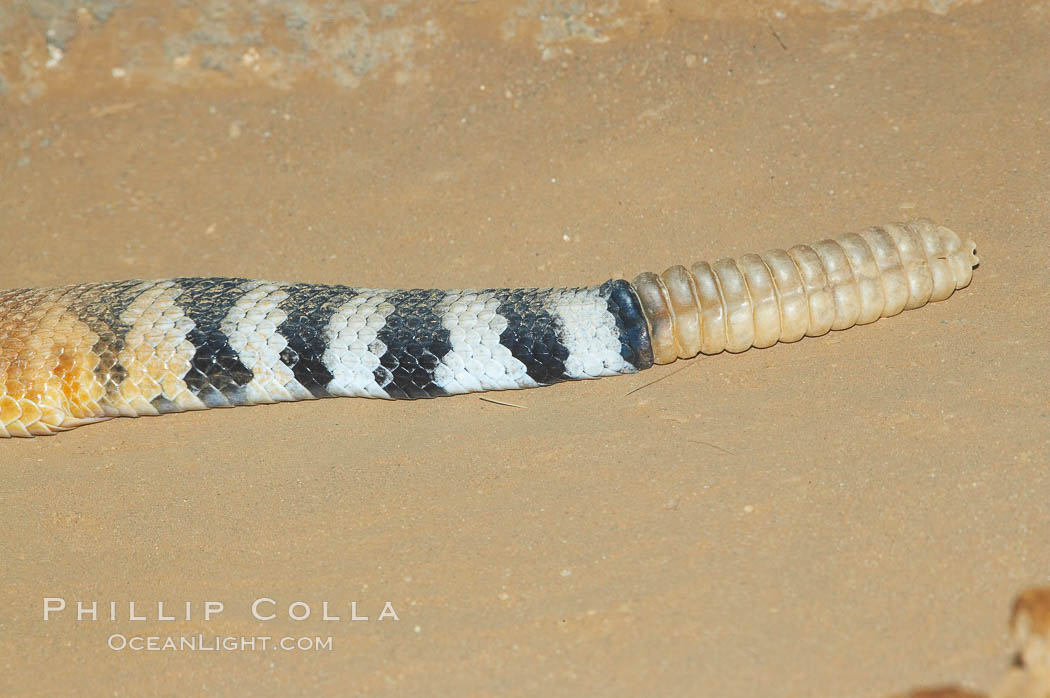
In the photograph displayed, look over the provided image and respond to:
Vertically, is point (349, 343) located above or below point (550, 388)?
above

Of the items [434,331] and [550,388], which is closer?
[434,331]

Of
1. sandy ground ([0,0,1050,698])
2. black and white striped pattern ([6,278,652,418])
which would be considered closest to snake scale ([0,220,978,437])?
black and white striped pattern ([6,278,652,418])

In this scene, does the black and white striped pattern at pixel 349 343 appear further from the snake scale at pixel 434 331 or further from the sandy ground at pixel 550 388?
the sandy ground at pixel 550 388

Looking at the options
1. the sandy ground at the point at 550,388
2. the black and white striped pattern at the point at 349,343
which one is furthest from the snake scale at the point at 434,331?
the sandy ground at the point at 550,388

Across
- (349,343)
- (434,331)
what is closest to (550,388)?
(434,331)

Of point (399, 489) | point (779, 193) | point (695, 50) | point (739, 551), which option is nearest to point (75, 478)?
point (399, 489)

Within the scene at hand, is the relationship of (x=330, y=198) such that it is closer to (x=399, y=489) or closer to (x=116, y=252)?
(x=116, y=252)

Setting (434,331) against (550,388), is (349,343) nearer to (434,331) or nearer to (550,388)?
(434,331)
